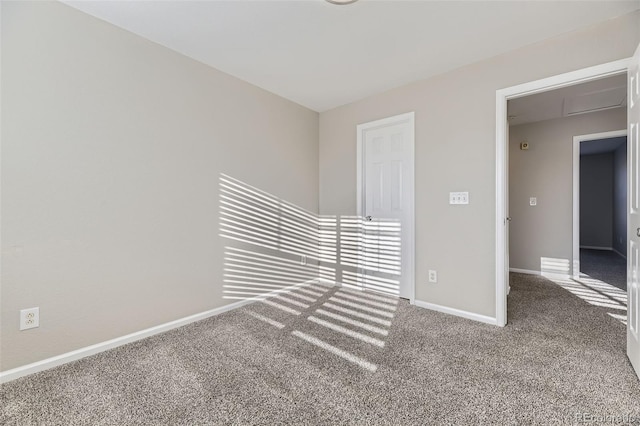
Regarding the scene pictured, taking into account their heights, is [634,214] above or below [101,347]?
above

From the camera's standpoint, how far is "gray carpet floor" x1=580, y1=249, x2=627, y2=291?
392 centimetres

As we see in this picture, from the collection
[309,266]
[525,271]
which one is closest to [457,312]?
[309,266]

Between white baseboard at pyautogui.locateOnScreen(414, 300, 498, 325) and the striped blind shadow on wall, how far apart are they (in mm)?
315

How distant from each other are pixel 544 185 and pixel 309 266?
3.82 meters

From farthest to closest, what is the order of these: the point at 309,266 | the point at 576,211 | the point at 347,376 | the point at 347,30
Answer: the point at 576,211, the point at 309,266, the point at 347,30, the point at 347,376

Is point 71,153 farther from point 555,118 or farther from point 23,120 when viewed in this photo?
point 555,118

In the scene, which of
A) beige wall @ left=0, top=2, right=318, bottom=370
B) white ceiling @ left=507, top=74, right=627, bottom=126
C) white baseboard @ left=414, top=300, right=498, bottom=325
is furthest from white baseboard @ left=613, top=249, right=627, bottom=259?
beige wall @ left=0, top=2, right=318, bottom=370

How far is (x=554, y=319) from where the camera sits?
257cm

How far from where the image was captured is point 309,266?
3836 mm

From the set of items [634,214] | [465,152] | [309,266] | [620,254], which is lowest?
[620,254]

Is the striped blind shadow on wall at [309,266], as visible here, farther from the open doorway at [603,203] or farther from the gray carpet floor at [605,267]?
the open doorway at [603,203]

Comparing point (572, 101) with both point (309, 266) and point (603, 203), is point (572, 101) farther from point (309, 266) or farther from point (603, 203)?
point (603, 203)

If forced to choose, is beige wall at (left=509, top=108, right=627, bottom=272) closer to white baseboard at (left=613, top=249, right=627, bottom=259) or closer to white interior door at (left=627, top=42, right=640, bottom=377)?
white interior door at (left=627, top=42, right=640, bottom=377)

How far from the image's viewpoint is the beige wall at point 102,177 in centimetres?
174
